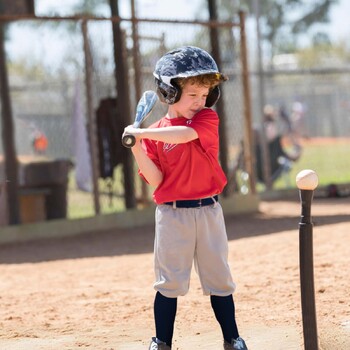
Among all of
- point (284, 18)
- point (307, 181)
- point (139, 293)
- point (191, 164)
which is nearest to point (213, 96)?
point (191, 164)

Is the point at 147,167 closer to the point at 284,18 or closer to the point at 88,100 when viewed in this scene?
the point at 88,100

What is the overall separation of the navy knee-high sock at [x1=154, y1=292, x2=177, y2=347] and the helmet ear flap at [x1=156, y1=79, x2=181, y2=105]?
1.04m

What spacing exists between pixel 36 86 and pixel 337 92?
818 centimetres

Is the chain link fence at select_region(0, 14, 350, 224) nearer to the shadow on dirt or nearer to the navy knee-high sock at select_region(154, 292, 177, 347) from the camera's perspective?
the shadow on dirt

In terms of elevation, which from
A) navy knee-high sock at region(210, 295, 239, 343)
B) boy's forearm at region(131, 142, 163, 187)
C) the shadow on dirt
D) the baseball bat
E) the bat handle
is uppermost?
the baseball bat

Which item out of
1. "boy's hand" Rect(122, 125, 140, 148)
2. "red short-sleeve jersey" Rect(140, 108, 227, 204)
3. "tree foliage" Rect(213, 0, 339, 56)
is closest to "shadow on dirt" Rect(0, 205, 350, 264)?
"red short-sleeve jersey" Rect(140, 108, 227, 204)

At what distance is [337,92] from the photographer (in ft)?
75.2

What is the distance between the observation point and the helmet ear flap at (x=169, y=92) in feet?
18.2

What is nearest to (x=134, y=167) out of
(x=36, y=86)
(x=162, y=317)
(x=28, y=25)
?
(x=28, y=25)

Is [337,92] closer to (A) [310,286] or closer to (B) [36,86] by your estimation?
(B) [36,86]

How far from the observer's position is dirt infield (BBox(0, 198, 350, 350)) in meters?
6.45

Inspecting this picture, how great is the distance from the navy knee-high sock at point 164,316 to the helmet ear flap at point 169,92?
104cm

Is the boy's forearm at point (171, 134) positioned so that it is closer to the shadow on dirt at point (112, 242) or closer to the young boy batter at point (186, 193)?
the young boy batter at point (186, 193)

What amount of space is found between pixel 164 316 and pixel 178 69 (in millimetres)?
1315
